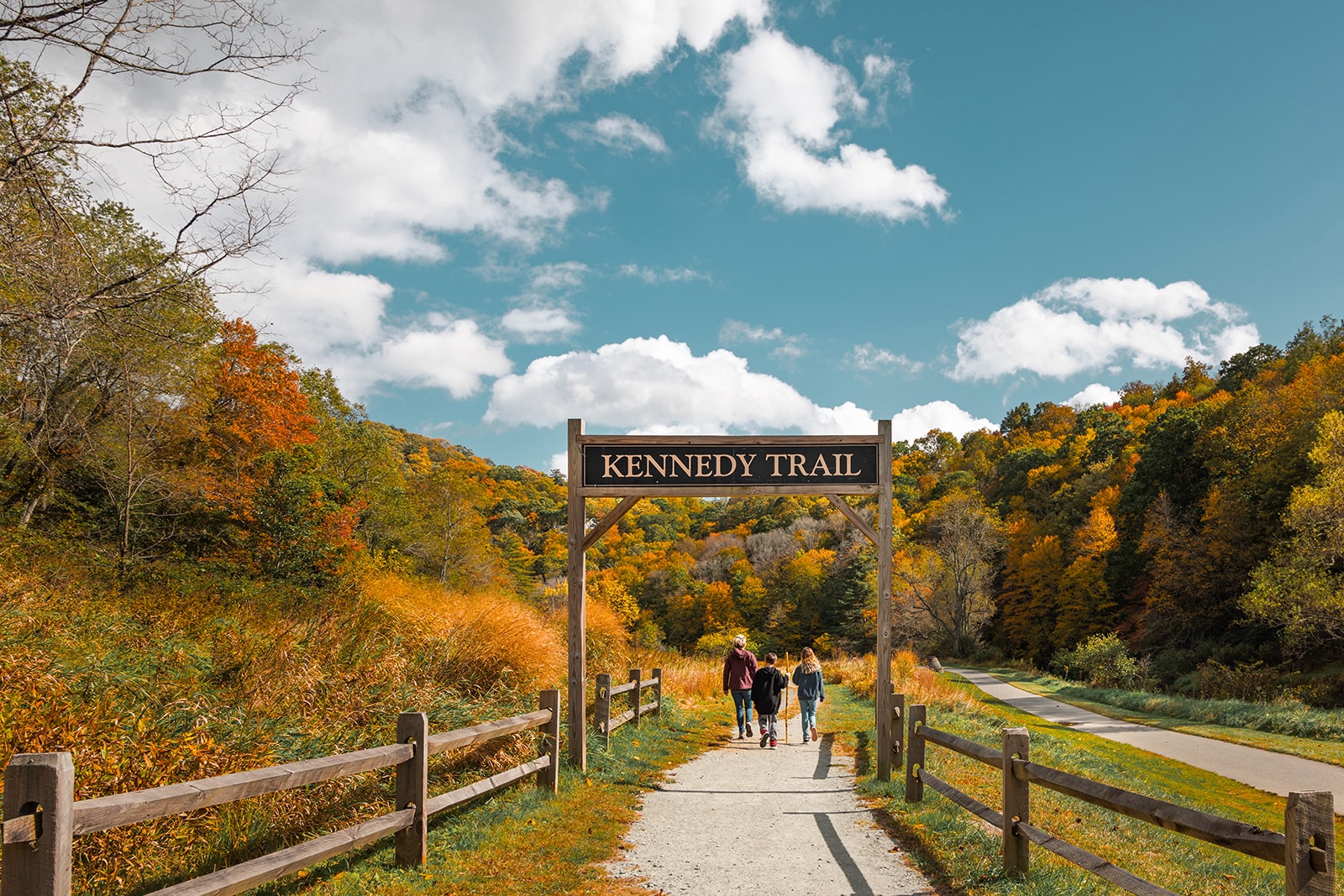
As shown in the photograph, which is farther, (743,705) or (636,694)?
(743,705)

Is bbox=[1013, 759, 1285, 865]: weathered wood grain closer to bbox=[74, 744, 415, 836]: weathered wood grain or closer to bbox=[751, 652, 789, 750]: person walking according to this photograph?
bbox=[74, 744, 415, 836]: weathered wood grain

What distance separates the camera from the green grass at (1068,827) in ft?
18.4

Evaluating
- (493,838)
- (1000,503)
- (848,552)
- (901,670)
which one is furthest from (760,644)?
(493,838)

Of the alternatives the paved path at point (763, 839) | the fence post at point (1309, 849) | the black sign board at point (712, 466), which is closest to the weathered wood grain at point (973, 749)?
the paved path at point (763, 839)

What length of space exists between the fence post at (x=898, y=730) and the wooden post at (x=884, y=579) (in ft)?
0.32

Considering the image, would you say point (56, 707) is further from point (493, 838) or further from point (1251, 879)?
point (1251, 879)

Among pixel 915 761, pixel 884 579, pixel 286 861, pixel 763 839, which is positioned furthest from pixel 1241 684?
pixel 286 861

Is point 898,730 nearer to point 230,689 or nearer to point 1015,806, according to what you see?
point 1015,806

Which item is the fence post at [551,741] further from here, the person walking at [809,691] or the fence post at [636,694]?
the person walking at [809,691]

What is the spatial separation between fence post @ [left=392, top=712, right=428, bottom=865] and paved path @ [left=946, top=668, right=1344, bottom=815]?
10185 millimetres

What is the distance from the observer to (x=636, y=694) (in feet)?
41.5

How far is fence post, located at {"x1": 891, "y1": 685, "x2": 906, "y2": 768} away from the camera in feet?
29.1

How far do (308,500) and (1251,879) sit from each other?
22944mm

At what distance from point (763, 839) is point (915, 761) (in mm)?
2066
